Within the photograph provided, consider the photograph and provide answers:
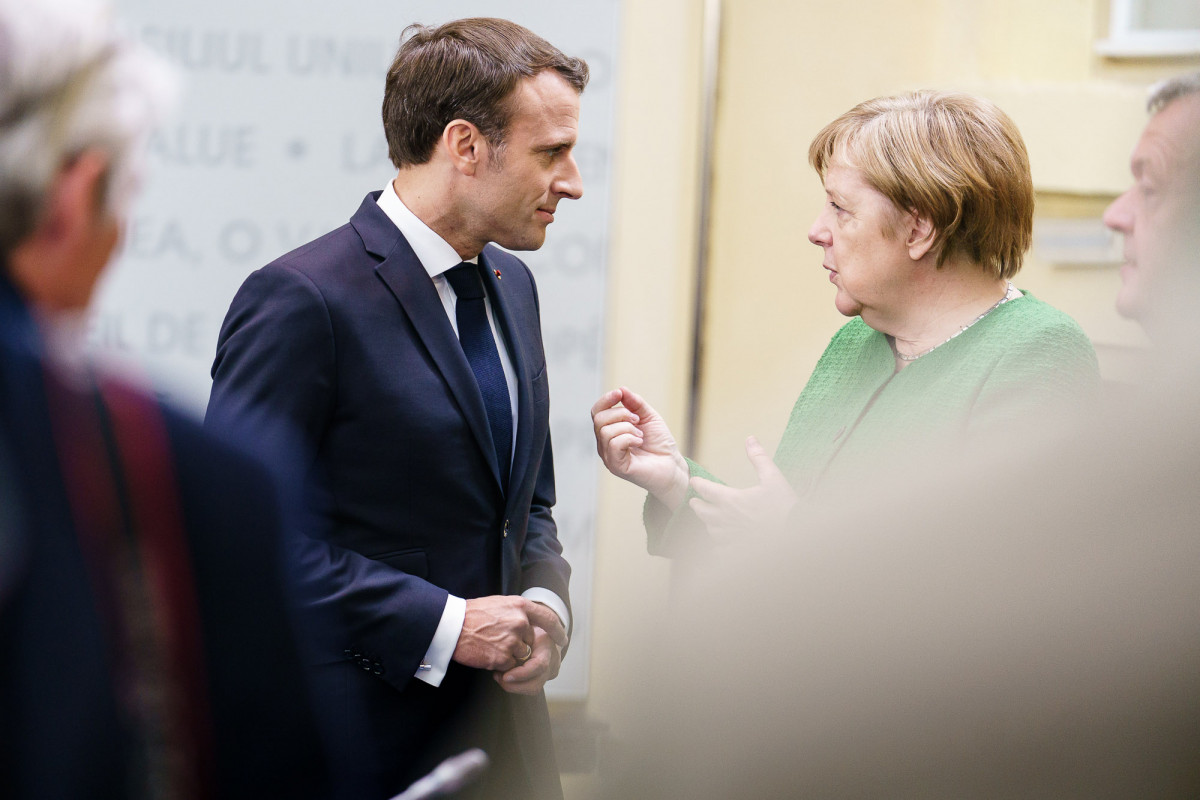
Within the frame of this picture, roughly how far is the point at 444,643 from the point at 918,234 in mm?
1098

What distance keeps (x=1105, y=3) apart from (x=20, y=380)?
3.45 meters

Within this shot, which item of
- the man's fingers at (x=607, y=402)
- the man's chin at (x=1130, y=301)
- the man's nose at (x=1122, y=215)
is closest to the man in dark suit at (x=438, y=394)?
the man's fingers at (x=607, y=402)

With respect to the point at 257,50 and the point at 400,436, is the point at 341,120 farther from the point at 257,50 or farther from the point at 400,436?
the point at 400,436

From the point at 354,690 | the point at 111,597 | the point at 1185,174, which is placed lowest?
the point at 354,690

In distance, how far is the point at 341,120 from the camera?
3.55m

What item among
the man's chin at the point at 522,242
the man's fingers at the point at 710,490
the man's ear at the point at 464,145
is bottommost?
the man's fingers at the point at 710,490

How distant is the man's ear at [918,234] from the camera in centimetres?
190

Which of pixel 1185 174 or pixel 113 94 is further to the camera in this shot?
pixel 113 94

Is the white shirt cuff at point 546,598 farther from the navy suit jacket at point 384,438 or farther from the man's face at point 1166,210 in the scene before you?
the man's face at point 1166,210

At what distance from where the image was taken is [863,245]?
198 centimetres

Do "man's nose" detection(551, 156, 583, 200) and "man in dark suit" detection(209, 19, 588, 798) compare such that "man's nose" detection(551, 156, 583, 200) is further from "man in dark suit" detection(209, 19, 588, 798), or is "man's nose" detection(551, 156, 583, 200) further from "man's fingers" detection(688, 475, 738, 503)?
"man's fingers" detection(688, 475, 738, 503)

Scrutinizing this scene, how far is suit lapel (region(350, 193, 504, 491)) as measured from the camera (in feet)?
6.48

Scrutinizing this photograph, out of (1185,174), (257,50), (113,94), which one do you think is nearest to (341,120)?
(257,50)

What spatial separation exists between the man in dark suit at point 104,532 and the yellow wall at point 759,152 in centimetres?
257
